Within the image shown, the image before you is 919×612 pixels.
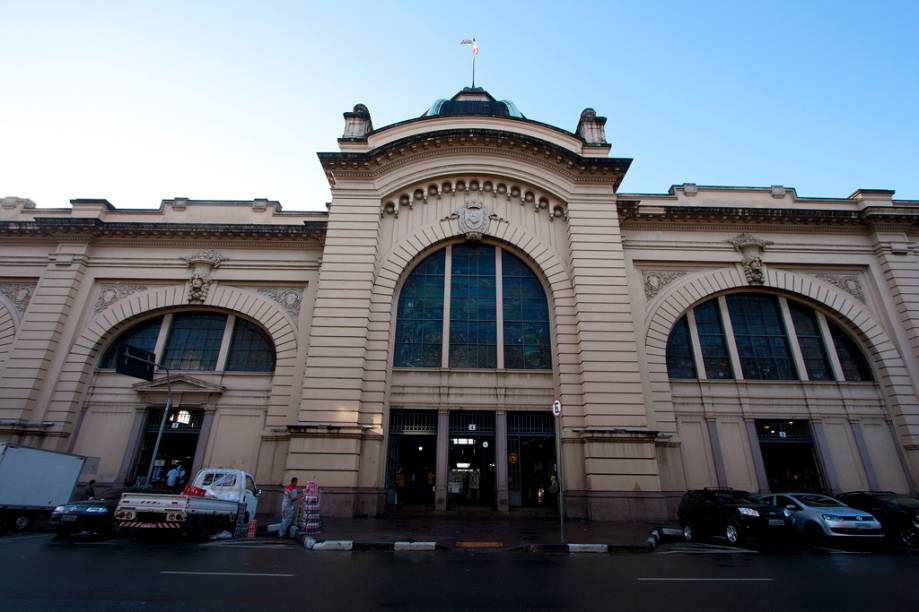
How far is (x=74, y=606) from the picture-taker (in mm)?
5766

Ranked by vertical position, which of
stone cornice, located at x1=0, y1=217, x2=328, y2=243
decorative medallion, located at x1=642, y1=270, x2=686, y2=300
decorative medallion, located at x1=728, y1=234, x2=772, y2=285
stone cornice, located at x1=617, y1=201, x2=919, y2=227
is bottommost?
decorative medallion, located at x1=642, y1=270, x2=686, y2=300

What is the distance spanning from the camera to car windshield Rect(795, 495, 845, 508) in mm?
13727

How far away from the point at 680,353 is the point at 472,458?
419 inches

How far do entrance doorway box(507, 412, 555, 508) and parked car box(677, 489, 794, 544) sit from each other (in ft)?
18.9

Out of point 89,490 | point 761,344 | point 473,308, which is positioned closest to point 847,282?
point 761,344

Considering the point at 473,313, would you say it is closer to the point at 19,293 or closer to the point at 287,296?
the point at 287,296

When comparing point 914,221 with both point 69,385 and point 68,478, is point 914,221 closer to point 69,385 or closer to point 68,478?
point 68,478

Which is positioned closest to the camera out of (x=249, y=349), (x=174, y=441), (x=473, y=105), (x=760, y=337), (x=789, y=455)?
(x=789, y=455)

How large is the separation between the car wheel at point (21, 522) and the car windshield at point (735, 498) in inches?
849

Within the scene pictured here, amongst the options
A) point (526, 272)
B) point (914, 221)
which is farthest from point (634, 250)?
point (914, 221)

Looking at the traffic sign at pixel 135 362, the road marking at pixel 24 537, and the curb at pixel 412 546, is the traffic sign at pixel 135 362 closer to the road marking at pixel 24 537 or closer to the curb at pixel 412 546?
the road marking at pixel 24 537

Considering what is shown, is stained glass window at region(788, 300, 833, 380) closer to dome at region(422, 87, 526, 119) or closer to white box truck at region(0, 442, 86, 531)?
dome at region(422, 87, 526, 119)

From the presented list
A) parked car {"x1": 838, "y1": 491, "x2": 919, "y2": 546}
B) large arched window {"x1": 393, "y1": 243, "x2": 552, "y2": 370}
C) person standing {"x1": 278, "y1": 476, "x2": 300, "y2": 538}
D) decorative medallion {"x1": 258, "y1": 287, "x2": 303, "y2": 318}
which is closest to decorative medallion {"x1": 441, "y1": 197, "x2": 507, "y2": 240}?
large arched window {"x1": 393, "y1": 243, "x2": 552, "y2": 370}

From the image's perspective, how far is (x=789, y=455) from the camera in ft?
66.5
